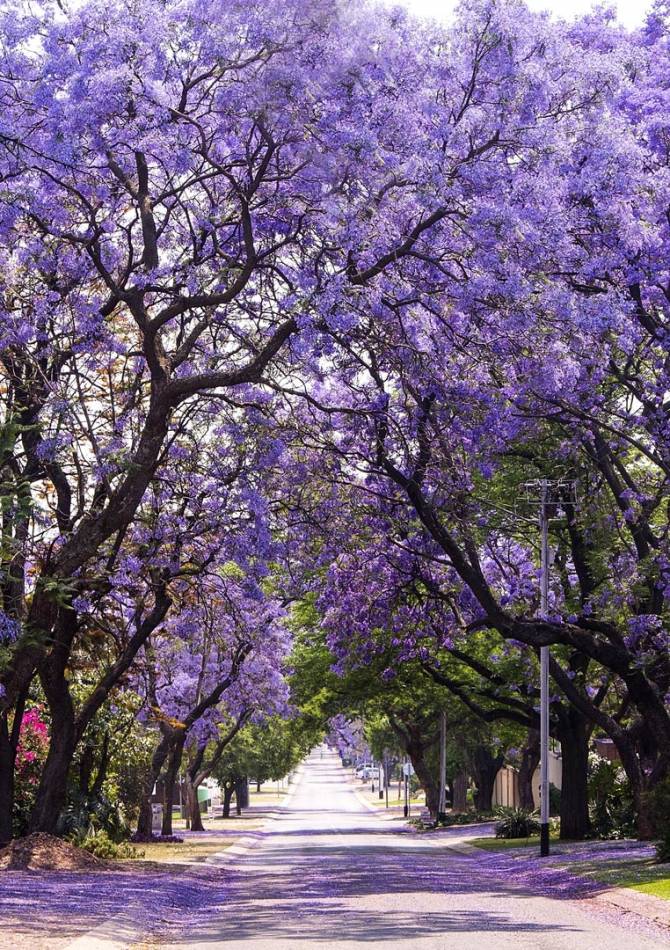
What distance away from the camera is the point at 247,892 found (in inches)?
820

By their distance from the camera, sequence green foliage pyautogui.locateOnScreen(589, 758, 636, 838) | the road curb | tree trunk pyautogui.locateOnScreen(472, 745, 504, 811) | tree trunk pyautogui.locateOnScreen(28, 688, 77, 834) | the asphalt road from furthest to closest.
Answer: tree trunk pyautogui.locateOnScreen(472, 745, 504, 811) → green foliage pyautogui.locateOnScreen(589, 758, 636, 838) → tree trunk pyautogui.locateOnScreen(28, 688, 77, 834) → the asphalt road → the road curb

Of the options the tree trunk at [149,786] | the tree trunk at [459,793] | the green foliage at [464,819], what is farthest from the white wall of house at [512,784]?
the tree trunk at [149,786]

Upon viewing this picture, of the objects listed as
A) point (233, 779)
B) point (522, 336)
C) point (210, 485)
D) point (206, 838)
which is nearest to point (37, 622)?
point (210, 485)

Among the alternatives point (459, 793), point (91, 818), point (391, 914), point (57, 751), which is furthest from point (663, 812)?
point (459, 793)

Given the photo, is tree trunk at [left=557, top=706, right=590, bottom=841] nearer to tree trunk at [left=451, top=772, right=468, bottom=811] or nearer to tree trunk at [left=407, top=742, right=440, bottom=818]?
tree trunk at [left=407, top=742, right=440, bottom=818]

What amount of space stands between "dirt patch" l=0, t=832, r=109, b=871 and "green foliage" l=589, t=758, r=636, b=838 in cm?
1450

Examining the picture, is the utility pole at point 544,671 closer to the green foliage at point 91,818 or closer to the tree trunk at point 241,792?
the green foliage at point 91,818

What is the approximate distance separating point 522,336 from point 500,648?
2147cm

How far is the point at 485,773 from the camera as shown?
210 ft

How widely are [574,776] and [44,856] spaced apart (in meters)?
16.6

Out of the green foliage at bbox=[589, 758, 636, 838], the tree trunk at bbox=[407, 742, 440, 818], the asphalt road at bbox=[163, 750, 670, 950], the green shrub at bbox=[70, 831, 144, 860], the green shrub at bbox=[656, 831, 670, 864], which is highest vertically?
the tree trunk at bbox=[407, 742, 440, 818]

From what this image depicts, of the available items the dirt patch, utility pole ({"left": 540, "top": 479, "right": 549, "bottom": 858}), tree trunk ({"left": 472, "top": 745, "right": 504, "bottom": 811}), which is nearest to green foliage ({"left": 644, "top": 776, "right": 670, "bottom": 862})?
utility pole ({"left": 540, "top": 479, "right": 549, "bottom": 858})

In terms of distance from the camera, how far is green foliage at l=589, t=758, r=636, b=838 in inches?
1334

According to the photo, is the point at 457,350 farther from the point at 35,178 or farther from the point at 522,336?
the point at 35,178
